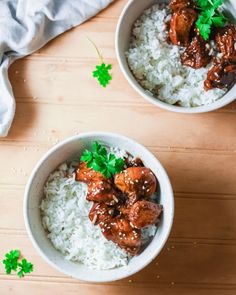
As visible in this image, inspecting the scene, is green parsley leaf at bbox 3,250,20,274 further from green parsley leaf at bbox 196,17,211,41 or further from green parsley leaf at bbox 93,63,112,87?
green parsley leaf at bbox 196,17,211,41

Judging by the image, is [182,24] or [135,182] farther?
[182,24]

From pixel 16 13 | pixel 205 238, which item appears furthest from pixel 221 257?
pixel 16 13

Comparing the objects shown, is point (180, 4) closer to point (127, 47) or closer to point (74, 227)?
point (127, 47)

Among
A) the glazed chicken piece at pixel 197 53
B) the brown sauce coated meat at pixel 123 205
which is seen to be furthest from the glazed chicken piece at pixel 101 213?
the glazed chicken piece at pixel 197 53

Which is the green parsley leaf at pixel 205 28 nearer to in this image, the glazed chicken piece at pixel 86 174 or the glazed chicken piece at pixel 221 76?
the glazed chicken piece at pixel 221 76

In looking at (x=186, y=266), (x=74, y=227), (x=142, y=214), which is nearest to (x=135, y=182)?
(x=142, y=214)

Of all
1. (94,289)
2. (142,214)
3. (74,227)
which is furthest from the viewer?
(94,289)
